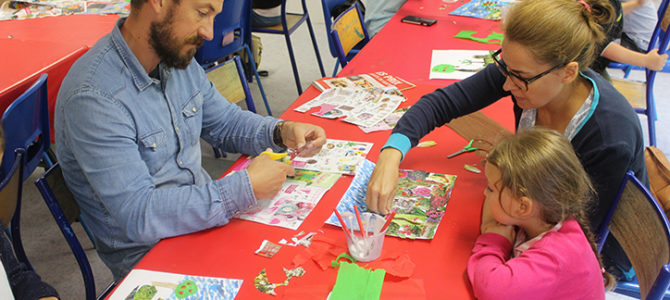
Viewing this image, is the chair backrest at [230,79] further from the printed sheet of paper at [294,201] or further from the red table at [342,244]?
the printed sheet of paper at [294,201]

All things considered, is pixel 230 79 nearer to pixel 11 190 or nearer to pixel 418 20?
pixel 11 190

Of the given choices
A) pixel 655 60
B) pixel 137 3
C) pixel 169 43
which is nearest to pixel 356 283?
pixel 169 43

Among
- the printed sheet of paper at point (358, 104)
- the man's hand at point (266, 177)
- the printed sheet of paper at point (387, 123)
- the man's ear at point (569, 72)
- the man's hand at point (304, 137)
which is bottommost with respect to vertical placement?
the printed sheet of paper at point (387, 123)

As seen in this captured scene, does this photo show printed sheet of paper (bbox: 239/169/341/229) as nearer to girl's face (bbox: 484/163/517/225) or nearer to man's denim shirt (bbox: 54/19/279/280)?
man's denim shirt (bbox: 54/19/279/280)

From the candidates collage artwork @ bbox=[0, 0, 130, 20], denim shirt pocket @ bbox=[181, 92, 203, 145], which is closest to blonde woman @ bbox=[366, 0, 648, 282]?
denim shirt pocket @ bbox=[181, 92, 203, 145]

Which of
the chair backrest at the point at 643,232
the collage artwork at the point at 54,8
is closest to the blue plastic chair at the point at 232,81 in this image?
the collage artwork at the point at 54,8

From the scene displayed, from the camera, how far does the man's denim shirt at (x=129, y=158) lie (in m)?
1.19

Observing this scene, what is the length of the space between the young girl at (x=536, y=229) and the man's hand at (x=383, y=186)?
251 mm

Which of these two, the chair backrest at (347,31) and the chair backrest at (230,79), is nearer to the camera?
the chair backrest at (230,79)

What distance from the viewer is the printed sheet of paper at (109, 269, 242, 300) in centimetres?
104

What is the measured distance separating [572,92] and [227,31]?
6.81 feet

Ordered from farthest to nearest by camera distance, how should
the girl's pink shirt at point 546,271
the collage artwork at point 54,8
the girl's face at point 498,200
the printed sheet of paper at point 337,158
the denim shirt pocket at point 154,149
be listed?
1. the collage artwork at point 54,8
2. the printed sheet of paper at point 337,158
3. the denim shirt pocket at point 154,149
4. the girl's face at point 498,200
5. the girl's pink shirt at point 546,271

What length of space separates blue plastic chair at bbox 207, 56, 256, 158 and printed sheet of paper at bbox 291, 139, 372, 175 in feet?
2.02

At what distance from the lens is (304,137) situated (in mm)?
1578
